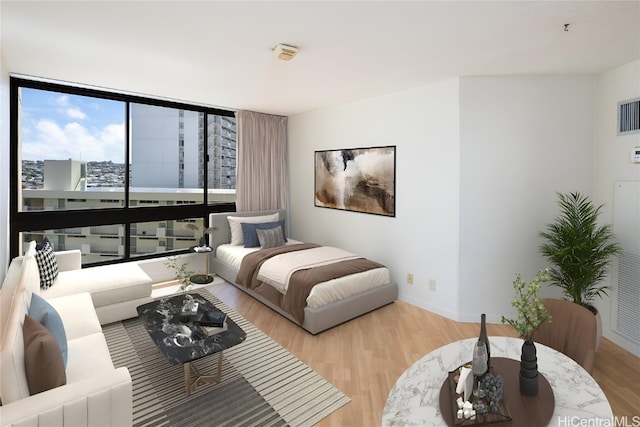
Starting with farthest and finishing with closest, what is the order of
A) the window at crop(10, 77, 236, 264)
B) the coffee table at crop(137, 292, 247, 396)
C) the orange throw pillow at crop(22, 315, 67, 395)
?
1. the window at crop(10, 77, 236, 264)
2. the coffee table at crop(137, 292, 247, 396)
3. the orange throw pillow at crop(22, 315, 67, 395)

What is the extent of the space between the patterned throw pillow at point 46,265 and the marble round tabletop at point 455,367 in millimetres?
3401

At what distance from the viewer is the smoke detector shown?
8.59 feet

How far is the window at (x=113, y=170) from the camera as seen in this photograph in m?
3.90

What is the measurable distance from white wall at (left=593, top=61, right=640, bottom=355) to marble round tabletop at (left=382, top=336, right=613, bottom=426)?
214 cm

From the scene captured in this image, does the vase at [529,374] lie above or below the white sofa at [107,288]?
above

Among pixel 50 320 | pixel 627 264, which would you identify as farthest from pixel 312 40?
pixel 627 264

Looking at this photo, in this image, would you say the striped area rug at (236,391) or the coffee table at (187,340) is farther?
the coffee table at (187,340)

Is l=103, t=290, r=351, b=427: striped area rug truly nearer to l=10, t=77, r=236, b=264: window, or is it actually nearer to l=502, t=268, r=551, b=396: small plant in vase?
l=502, t=268, r=551, b=396: small plant in vase

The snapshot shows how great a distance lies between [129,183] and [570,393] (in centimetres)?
495

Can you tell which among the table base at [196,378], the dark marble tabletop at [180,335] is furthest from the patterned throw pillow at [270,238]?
the table base at [196,378]

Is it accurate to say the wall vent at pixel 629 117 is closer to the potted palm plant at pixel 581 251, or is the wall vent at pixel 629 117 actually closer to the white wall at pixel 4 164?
the potted palm plant at pixel 581 251

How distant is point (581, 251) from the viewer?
9.46 feet

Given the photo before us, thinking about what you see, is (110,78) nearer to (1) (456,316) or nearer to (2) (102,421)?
(2) (102,421)

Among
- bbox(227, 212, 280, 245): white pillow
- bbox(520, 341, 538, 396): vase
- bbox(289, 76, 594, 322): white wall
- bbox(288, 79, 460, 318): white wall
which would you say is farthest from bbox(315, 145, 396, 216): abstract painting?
bbox(520, 341, 538, 396): vase
